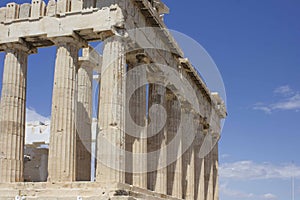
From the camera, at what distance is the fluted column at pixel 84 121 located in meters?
27.7

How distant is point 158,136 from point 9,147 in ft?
30.8

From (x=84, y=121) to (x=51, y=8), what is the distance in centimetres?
667

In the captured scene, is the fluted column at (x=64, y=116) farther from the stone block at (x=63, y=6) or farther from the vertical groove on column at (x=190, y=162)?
the vertical groove on column at (x=190, y=162)

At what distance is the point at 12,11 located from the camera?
83.3ft

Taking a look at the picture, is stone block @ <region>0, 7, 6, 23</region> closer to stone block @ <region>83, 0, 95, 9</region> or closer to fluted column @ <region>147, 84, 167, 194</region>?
stone block @ <region>83, 0, 95, 9</region>

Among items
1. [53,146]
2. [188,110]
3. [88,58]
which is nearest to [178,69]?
[188,110]

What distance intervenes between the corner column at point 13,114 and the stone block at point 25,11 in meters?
1.45

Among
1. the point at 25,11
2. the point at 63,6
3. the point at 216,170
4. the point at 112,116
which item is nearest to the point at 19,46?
the point at 25,11

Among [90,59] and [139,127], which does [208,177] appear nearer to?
[139,127]

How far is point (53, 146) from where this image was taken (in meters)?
23.1

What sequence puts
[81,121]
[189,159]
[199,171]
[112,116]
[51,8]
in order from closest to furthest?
1. [112,116]
2. [51,8]
3. [81,121]
4. [189,159]
5. [199,171]

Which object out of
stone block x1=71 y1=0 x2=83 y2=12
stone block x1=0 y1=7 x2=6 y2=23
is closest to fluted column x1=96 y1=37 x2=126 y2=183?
stone block x1=71 y1=0 x2=83 y2=12

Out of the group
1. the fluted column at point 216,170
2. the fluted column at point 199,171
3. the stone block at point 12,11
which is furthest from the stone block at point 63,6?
the fluted column at point 216,170

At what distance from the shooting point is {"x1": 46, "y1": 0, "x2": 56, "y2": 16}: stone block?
24388 mm
